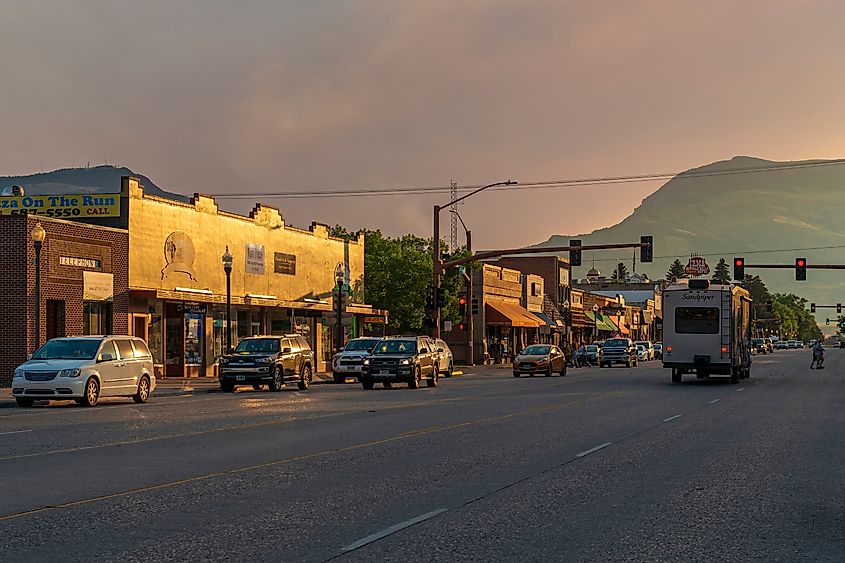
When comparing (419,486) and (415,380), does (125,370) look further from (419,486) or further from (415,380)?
(419,486)

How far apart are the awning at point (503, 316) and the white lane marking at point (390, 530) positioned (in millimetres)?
70284

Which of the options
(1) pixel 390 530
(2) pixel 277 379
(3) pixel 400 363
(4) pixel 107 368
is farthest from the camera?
(3) pixel 400 363

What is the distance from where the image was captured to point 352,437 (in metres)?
19.2

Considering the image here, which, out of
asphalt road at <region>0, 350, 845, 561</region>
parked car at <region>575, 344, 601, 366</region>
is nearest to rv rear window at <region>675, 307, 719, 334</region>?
asphalt road at <region>0, 350, 845, 561</region>

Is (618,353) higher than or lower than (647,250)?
lower

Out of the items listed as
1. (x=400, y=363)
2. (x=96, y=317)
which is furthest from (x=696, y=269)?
(x=96, y=317)

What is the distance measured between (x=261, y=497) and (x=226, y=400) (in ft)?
65.8

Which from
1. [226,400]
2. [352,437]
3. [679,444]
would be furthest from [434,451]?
[226,400]

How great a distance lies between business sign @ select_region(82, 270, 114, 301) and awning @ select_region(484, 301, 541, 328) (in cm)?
4332

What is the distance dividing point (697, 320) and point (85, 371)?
910 inches

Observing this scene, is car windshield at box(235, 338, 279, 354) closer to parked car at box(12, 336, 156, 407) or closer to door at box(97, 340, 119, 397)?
parked car at box(12, 336, 156, 407)

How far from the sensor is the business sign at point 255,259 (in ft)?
167

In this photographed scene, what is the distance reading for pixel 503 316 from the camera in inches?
3199

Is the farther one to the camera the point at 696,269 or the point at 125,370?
the point at 696,269
